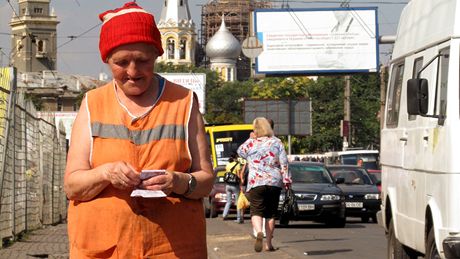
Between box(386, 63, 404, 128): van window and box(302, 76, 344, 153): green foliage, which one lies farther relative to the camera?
box(302, 76, 344, 153): green foliage

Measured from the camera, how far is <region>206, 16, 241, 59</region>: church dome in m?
186

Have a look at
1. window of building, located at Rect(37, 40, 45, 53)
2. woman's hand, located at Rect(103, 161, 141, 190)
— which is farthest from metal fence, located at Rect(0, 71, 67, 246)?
window of building, located at Rect(37, 40, 45, 53)

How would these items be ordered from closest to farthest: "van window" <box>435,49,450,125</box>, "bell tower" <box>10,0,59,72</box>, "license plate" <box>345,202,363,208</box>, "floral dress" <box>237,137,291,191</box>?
"van window" <box>435,49,450,125</box> → "floral dress" <box>237,137,291,191</box> → "license plate" <box>345,202,363,208</box> → "bell tower" <box>10,0,59,72</box>

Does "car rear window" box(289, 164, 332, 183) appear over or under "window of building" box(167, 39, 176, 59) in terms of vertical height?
under

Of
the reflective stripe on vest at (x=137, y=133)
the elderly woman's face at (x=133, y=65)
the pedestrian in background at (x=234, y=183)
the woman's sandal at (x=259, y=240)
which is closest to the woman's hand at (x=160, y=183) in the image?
the reflective stripe on vest at (x=137, y=133)

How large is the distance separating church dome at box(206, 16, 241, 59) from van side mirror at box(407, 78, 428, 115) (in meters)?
173

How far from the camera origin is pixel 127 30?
5.12 m

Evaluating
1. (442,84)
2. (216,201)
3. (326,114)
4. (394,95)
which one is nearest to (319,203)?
(216,201)

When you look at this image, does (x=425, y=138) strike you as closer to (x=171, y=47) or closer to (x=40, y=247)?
(x=40, y=247)

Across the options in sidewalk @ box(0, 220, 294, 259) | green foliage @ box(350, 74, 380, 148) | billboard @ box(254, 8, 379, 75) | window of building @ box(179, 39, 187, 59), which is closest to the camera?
sidewalk @ box(0, 220, 294, 259)

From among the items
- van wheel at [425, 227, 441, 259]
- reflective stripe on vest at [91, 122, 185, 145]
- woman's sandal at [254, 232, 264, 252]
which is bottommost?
woman's sandal at [254, 232, 264, 252]

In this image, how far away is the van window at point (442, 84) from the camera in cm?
970

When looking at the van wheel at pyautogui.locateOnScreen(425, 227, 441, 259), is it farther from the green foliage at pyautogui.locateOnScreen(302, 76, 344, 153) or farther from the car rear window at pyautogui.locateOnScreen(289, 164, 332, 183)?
the green foliage at pyautogui.locateOnScreen(302, 76, 344, 153)

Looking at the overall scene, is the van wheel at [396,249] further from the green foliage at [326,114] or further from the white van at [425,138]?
the green foliage at [326,114]
